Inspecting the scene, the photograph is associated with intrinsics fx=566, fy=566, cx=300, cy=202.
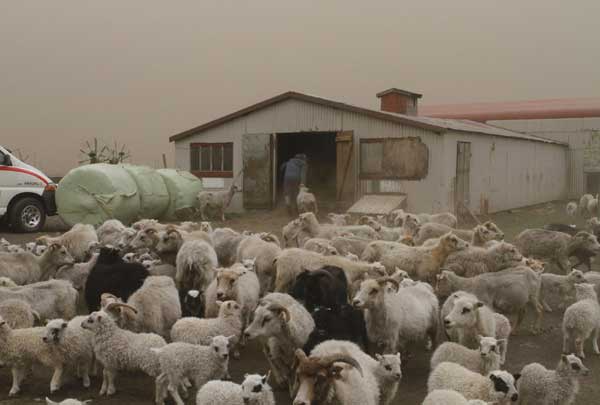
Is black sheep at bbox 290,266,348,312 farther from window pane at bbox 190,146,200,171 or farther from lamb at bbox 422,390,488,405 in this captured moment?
window pane at bbox 190,146,200,171

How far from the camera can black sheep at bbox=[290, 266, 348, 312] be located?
6934 mm

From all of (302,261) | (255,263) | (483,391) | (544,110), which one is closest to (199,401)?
(483,391)

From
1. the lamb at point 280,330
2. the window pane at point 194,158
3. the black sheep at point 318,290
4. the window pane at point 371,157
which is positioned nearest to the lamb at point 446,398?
the lamb at point 280,330

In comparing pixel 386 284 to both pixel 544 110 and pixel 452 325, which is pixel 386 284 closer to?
pixel 452 325

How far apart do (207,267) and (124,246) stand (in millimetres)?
2805

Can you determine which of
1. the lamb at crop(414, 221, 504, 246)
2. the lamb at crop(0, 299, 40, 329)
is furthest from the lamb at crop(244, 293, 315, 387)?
the lamb at crop(414, 221, 504, 246)

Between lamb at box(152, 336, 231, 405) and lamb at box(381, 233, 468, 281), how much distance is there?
4.13 m

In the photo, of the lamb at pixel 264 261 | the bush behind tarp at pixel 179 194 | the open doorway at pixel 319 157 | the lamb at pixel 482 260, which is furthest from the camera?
the open doorway at pixel 319 157

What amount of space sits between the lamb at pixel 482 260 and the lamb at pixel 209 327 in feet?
13.3

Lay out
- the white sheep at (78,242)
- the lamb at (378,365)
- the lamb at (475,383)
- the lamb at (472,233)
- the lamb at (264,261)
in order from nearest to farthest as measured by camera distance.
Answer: the lamb at (475,383)
the lamb at (378,365)
the lamb at (264,261)
the white sheep at (78,242)
the lamb at (472,233)

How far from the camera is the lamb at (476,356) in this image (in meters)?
5.55

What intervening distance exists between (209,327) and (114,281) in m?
2.10

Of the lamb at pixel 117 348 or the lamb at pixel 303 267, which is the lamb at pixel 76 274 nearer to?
the lamb at pixel 303 267

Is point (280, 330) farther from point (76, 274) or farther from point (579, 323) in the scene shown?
point (76, 274)
